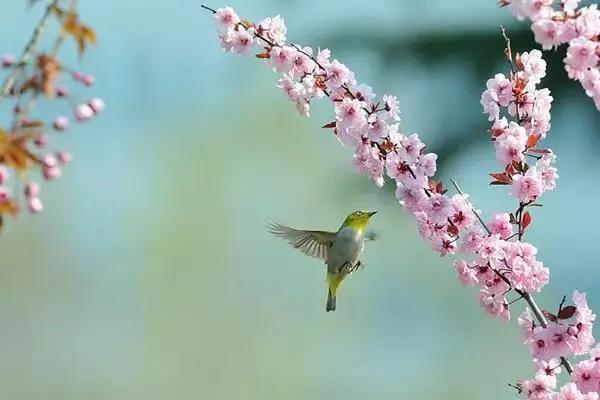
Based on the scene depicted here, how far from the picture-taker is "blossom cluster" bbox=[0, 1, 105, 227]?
24.3 inches

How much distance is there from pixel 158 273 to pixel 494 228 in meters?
1.80

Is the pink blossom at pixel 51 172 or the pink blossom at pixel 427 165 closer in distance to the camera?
the pink blossom at pixel 51 172

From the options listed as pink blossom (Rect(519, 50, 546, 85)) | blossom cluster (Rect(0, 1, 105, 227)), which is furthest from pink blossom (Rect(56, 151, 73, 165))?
pink blossom (Rect(519, 50, 546, 85))

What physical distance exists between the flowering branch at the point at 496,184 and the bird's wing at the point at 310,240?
0.21 m

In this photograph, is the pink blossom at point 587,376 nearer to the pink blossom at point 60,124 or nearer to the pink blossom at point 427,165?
the pink blossom at point 427,165

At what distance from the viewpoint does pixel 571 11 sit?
106 cm

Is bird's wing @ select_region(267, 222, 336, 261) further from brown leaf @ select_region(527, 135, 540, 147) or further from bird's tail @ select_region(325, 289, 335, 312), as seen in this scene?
brown leaf @ select_region(527, 135, 540, 147)

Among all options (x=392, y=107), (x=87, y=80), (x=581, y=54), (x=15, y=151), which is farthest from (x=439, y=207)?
(x=15, y=151)

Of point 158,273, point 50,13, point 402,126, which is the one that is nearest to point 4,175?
point 50,13

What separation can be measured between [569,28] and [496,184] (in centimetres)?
30

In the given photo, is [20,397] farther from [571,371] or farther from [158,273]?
[571,371]

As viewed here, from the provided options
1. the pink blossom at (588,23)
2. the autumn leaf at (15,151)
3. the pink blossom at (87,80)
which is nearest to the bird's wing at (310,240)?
the pink blossom at (588,23)

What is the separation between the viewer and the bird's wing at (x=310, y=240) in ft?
4.83

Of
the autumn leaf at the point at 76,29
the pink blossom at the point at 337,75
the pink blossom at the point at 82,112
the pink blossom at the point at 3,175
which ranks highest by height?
the pink blossom at the point at 337,75
